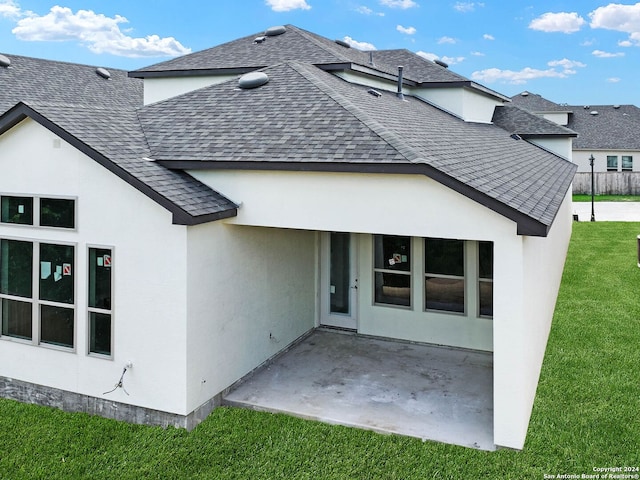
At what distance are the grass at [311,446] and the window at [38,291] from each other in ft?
3.90

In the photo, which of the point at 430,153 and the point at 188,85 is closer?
the point at 430,153

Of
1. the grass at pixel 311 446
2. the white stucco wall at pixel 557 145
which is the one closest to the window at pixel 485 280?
the grass at pixel 311 446

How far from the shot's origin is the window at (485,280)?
10.8m

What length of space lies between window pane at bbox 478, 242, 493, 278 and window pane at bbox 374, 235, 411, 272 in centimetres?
140

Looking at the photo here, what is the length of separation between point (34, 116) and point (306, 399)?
5.92 m

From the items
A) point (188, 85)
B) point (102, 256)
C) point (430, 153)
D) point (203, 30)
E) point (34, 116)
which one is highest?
point (203, 30)

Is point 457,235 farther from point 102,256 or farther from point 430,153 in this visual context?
point 102,256

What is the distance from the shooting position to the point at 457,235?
23.9 ft

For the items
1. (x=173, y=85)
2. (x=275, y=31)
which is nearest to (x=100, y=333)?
(x=173, y=85)

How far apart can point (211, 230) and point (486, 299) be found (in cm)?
569

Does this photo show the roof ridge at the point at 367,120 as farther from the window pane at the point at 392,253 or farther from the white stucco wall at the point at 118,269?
the white stucco wall at the point at 118,269

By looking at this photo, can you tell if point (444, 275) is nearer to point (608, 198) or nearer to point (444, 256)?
point (444, 256)

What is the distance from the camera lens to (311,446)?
7.36 m

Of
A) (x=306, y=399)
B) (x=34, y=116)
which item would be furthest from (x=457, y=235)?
(x=34, y=116)
